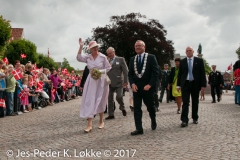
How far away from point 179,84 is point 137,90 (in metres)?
2.00

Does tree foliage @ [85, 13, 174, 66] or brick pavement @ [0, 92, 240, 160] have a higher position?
tree foliage @ [85, 13, 174, 66]

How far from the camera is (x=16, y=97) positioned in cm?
1397

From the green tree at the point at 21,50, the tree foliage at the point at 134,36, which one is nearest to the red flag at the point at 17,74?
the tree foliage at the point at 134,36

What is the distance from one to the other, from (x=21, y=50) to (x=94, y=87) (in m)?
63.3

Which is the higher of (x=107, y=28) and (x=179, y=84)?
(x=107, y=28)

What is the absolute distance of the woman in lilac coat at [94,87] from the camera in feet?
28.1

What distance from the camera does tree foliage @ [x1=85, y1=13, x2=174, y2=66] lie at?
54781 millimetres

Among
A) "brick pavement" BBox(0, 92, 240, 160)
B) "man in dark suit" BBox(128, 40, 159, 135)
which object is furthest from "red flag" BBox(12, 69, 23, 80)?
"man in dark suit" BBox(128, 40, 159, 135)

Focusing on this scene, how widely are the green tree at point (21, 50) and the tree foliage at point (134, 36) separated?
19.2m

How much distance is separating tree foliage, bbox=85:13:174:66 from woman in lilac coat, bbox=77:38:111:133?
149 ft

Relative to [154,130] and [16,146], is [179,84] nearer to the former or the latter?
[154,130]

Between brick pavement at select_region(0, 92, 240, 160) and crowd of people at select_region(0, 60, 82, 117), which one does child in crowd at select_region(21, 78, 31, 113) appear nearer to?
crowd of people at select_region(0, 60, 82, 117)

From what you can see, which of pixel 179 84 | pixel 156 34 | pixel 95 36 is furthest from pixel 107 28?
pixel 179 84

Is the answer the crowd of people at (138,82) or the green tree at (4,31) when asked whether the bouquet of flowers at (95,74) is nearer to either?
the crowd of people at (138,82)
